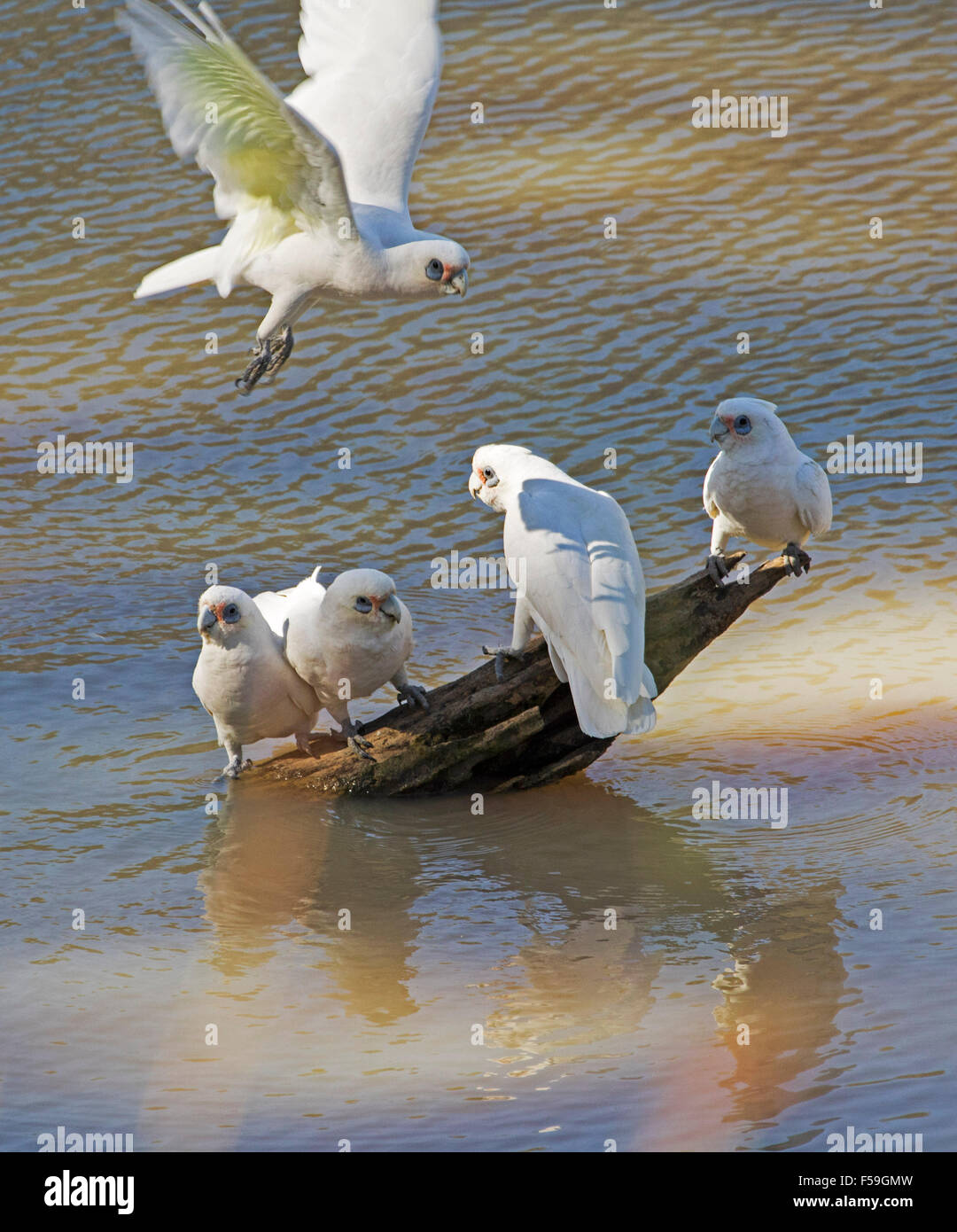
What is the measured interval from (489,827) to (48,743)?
254cm

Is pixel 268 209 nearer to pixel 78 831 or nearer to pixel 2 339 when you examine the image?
pixel 78 831

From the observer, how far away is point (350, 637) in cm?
742

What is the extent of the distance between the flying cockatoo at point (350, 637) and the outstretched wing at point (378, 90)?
2020 millimetres

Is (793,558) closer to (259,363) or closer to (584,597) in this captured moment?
(584,597)

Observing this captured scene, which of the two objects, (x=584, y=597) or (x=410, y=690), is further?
(x=410, y=690)

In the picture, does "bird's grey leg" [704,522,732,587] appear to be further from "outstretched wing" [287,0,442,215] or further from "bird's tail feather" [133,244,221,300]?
"bird's tail feather" [133,244,221,300]

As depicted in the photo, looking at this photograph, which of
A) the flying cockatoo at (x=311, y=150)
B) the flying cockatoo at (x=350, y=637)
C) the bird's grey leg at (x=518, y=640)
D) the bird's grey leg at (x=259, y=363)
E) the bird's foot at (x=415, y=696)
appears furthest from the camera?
the bird's grey leg at (x=259, y=363)

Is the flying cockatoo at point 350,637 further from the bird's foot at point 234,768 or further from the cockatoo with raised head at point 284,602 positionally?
the bird's foot at point 234,768

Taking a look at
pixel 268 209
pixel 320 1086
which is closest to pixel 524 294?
pixel 268 209

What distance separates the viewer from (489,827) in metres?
7.83

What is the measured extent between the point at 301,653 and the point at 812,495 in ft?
8.00

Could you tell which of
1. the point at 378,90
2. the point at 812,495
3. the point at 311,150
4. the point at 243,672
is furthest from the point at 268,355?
the point at 812,495

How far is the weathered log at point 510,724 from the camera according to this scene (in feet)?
25.5

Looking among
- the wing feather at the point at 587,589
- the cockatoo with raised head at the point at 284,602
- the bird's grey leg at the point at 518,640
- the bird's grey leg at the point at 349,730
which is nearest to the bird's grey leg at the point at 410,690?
the bird's grey leg at the point at 349,730
